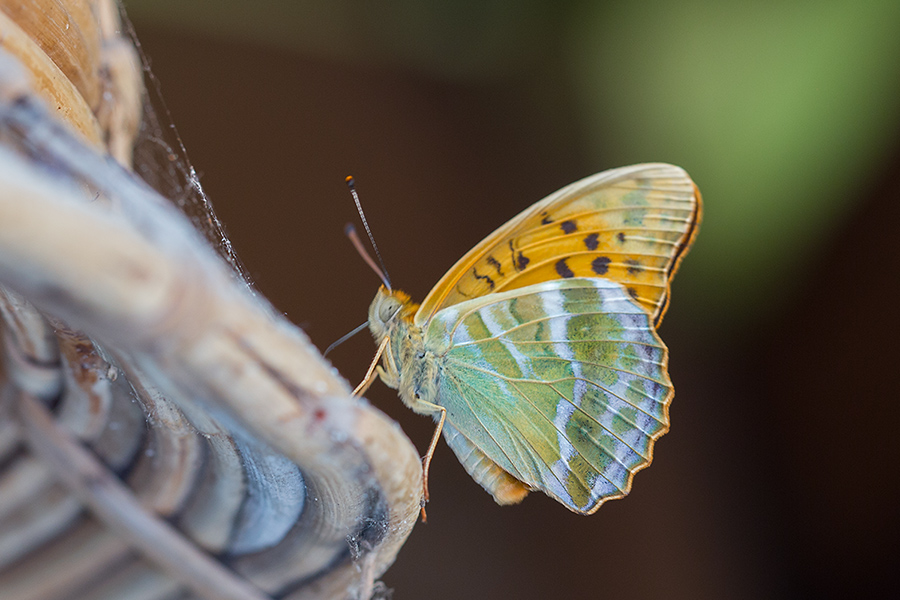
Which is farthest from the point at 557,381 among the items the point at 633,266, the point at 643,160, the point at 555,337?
the point at 643,160

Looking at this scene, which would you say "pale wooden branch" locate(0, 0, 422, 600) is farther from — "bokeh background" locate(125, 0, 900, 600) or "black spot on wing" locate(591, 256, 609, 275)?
"bokeh background" locate(125, 0, 900, 600)

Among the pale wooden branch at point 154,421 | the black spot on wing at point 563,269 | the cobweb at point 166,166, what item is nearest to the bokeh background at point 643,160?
the cobweb at point 166,166

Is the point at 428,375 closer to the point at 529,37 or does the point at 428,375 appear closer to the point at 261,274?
the point at 261,274

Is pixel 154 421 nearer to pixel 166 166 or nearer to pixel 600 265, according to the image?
pixel 600 265

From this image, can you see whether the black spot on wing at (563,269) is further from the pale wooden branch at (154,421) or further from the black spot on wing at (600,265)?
the pale wooden branch at (154,421)

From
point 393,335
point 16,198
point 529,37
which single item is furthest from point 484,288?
point 529,37

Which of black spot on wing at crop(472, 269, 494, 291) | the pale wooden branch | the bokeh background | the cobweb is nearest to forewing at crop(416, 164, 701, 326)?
black spot on wing at crop(472, 269, 494, 291)

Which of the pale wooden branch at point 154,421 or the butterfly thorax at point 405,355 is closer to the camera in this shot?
the pale wooden branch at point 154,421
